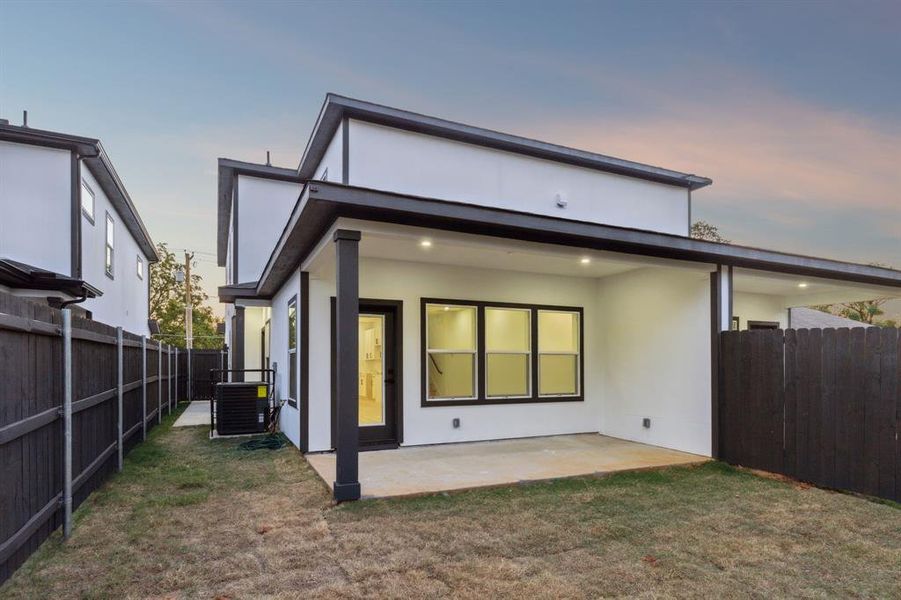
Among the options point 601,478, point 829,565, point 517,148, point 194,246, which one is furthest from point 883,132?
point 194,246

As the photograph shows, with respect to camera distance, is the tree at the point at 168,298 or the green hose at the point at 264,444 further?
the tree at the point at 168,298

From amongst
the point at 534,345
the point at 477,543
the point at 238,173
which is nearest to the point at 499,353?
the point at 534,345

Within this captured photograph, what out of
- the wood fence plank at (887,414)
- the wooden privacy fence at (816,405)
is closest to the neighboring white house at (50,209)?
the wooden privacy fence at (816,405)

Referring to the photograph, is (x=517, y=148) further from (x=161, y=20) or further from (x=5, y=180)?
(x=5, y=180)

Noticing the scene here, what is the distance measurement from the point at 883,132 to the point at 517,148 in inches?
308

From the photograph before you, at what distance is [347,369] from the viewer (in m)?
5.00

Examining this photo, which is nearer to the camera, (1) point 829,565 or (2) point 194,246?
(1) point 829,565

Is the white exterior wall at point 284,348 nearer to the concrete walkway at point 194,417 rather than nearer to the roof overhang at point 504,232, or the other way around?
the roof overhang at point 504,232

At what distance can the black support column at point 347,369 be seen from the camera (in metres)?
4.88

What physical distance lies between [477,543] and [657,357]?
505 centimetres

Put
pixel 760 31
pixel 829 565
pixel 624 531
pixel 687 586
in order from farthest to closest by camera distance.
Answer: pixel 760 31 < pixel 624 531 < pixel 829 565 < pixel 687 586

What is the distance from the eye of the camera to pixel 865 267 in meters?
8.16

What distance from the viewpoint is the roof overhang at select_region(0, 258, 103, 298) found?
752 cm

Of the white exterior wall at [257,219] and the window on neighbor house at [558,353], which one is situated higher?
the white exterior wall at [257,219]
